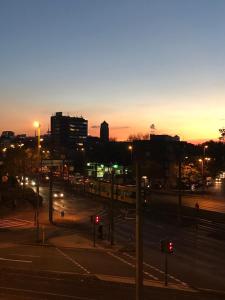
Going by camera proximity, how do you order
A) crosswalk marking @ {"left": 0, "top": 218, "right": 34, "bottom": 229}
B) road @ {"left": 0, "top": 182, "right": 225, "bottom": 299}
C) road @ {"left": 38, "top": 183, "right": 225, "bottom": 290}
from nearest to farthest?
road @ {"left": 0, "top": 182, "right": 225, "bottom": 299} < road @ {"left": 38, "top": 183, "right": 225, "bottom": 290} < crosswalk marking @ {"left": 0, "top": 218, "right": 34, "bottom": 229}

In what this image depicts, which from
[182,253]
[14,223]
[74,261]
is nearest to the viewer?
[74,261]

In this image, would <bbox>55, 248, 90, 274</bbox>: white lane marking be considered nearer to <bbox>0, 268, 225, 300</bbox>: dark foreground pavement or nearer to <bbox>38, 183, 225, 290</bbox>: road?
<bbox>0, 268, 225, 300</bbox>: dark foreground pavement

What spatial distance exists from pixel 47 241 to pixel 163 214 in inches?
1005

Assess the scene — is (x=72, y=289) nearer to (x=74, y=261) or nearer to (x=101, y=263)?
(x=101, y=263)

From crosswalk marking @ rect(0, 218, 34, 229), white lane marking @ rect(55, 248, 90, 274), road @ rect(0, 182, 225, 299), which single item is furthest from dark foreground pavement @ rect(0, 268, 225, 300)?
crosswalk marking @ rect(0, 218, 34, 229)

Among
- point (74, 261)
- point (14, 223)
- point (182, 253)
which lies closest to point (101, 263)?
point (74, 261)

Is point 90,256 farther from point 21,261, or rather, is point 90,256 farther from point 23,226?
point 23,226

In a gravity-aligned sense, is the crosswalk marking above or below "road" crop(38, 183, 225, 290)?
above

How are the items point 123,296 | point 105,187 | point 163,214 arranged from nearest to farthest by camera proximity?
point 123,296 → point 163,214 → point 105,187

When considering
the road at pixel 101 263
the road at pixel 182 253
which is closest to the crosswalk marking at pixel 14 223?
the road at pixel 101 263

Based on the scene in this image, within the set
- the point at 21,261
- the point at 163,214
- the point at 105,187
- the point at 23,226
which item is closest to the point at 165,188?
the point at 105,187

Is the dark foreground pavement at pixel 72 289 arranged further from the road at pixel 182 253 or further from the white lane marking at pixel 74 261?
the road at pixel 182 253

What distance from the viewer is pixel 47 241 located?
45.2m

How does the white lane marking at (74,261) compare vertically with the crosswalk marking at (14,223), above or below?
below
